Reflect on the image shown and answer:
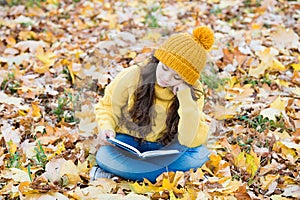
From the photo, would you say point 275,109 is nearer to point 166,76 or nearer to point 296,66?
point 296,66

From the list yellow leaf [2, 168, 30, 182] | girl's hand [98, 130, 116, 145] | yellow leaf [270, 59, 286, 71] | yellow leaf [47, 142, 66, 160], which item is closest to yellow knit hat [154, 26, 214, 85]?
girl's hand [98, 130, 116, 145]

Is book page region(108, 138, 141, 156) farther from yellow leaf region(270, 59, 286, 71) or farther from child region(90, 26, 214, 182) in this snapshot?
yellow leaf region(270, 59, 286, 71)

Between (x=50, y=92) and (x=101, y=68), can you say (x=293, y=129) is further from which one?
(x=50, y=92)

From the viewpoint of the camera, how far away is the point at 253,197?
2562 mm

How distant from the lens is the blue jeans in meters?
2.73

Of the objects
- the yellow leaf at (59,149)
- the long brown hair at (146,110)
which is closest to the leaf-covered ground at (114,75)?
the yellow leaf at (59,149)

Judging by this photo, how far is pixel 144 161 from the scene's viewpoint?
2768 millimetres

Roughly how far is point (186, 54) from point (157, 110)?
17.4 inches

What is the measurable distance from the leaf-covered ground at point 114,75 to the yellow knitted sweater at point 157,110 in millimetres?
192

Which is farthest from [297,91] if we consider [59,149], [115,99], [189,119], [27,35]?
[27,35]

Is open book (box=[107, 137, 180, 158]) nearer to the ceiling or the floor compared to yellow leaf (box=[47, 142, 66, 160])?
nearer to the ceiling

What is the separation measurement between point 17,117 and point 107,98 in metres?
0.73

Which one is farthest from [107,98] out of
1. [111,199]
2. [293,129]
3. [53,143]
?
[293,129]

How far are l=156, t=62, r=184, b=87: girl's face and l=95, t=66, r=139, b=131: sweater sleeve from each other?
213 mm
